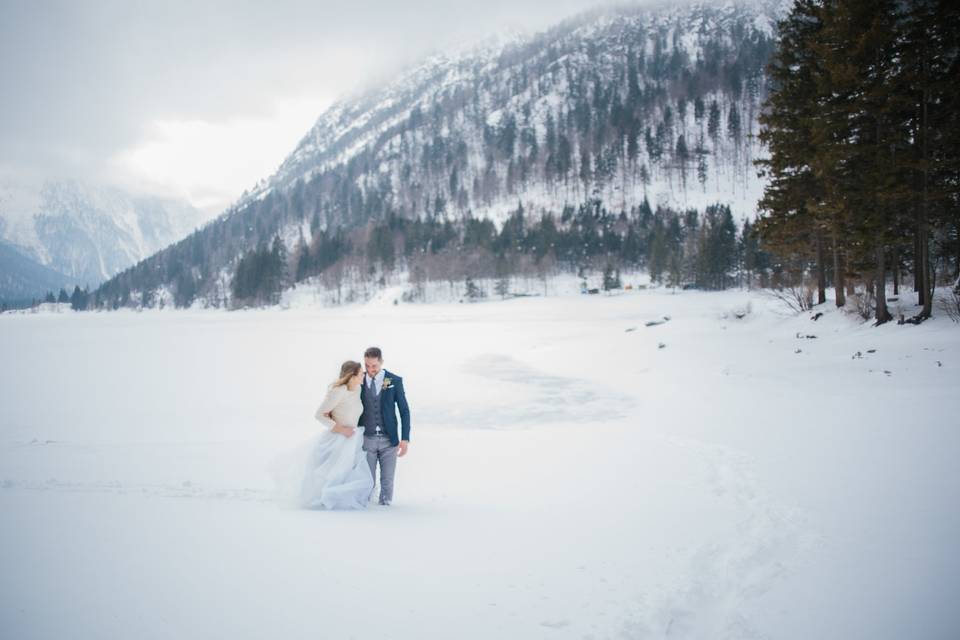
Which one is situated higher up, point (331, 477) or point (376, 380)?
point (376, 380)

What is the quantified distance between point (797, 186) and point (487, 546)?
22628 mm

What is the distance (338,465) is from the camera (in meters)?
5.61

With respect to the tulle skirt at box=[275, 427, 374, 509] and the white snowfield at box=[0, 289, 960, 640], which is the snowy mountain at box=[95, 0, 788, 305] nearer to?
the white snowfield at box=[0, 289, 960, 640]

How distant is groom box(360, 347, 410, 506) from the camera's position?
19.1 ft

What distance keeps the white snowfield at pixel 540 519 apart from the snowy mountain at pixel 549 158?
9227 centimetres

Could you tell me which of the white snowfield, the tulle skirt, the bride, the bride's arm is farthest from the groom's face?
the white snowfield

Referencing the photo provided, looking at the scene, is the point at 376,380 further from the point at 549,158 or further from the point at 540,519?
the point at 549,158

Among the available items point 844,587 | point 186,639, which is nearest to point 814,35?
point 844,587

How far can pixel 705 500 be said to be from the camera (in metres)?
5.94

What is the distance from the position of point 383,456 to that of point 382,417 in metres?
0.50

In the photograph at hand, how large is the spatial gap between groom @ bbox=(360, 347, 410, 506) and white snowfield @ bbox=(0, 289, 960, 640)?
0.55 metres

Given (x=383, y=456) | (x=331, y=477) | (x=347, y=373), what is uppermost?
(x=347, y=373)

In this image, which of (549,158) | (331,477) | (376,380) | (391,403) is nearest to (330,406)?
(376,380)

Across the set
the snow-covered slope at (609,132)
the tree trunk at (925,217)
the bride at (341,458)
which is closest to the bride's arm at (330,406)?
the bride at (341,458)
